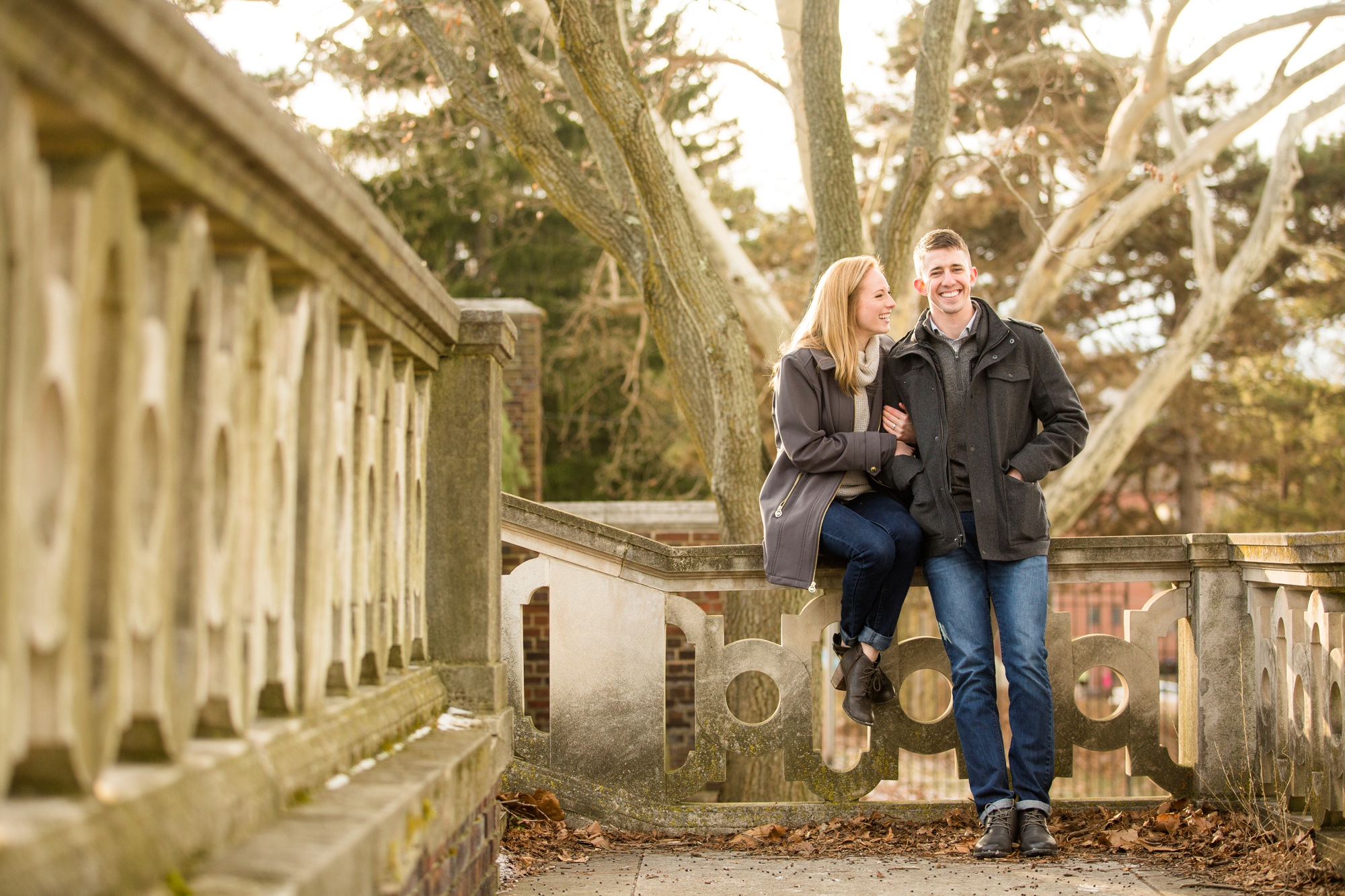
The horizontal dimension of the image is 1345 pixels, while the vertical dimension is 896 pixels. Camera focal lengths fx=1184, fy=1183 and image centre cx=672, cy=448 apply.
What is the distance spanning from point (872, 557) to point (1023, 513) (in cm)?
52

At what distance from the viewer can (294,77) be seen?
28.8 feet

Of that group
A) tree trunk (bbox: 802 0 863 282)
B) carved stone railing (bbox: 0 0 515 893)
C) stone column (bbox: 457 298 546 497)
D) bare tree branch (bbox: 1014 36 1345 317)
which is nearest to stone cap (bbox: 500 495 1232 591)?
carved stone railing (bbox: 0 0 515 893)

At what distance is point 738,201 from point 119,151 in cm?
1699

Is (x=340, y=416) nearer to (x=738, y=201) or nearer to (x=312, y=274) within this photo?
(x=312, y=274)

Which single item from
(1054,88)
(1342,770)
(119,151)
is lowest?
(1342,770)

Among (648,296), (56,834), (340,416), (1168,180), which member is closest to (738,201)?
(1168,180)

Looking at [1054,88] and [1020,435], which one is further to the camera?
[1054,88]

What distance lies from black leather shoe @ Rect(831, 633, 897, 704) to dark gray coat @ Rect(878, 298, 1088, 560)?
0.47m

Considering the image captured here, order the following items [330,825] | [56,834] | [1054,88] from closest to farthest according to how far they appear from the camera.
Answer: [56,834], [330,825], [1054,88]

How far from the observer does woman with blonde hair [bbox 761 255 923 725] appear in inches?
157

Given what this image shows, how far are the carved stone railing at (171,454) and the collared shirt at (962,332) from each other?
2.06 m

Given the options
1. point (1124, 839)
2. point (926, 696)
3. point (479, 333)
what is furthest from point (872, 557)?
point (926, 696)

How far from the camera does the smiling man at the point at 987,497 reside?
392cm

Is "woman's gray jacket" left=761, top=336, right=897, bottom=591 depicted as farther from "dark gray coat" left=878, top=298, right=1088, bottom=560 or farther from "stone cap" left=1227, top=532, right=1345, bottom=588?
"stone cap" left=1227, top=532, right=1345, bottom=588
